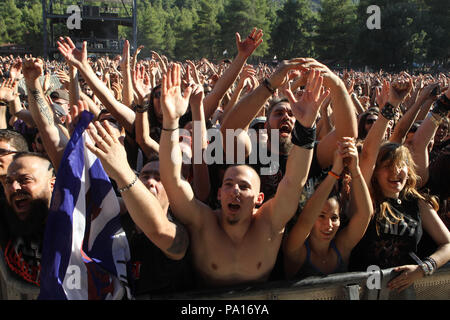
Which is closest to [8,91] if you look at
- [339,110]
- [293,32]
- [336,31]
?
[339,110]

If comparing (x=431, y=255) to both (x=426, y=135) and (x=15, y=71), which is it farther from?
(x=15, y=71)

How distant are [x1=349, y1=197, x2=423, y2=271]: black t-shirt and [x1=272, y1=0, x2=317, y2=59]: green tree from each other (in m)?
57.8

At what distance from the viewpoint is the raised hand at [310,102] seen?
83.0 inches

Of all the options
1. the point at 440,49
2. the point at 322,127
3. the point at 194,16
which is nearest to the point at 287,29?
the point at 440,49

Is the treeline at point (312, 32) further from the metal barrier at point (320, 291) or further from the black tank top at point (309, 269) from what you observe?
the metal barrier at point (320, 291)

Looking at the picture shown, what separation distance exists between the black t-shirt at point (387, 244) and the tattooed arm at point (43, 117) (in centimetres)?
200

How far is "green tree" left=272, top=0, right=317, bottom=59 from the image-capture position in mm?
58469

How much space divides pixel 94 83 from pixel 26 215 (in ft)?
4.72

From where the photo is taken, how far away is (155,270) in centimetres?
217

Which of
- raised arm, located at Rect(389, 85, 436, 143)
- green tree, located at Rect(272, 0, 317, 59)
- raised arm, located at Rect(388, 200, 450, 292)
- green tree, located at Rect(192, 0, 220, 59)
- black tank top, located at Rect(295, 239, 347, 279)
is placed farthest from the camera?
green tree, located at Rect(192, 0, 220, 59)

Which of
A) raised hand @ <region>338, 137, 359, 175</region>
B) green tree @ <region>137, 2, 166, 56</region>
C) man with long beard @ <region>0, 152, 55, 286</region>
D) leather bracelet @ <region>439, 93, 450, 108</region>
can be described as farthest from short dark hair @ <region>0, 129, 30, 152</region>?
green tree @ <region>137, 2, 166, 56</region>

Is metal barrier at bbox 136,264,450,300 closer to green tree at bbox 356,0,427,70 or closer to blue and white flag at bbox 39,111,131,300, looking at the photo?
blue and white flag at bbox 39,111,131,300

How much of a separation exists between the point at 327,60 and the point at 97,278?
50.3 meters
